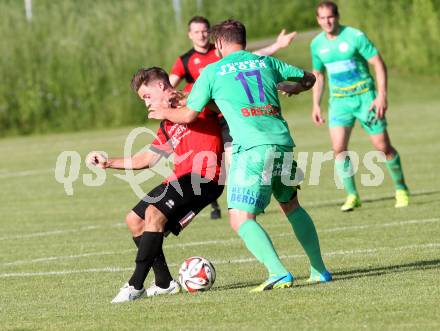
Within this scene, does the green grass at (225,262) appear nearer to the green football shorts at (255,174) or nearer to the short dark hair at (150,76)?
the green football shorts at (255,174)

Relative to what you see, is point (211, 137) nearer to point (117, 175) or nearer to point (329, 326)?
point (329, 326)

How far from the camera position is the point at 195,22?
1434cm

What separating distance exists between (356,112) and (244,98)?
6.10 meters

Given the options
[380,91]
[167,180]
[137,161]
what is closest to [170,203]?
[167,180]

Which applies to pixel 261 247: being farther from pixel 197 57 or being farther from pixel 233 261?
pixel 197 57

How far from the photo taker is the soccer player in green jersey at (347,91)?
14180mm

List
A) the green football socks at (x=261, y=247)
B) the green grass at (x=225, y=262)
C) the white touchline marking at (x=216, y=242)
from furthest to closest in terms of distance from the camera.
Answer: the white touchline marking at (x=216, y=242) → the green football socks at (x=261, y=247) → the green grass at (x=225, y=262)

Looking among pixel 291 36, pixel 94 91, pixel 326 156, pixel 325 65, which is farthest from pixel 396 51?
pixel 291 36

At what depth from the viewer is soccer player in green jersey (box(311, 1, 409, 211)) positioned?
46.5 ft

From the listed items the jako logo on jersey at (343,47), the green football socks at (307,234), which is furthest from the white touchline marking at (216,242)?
the green football socks at (307,234)

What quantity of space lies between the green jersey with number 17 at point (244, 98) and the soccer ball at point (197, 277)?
103 cm

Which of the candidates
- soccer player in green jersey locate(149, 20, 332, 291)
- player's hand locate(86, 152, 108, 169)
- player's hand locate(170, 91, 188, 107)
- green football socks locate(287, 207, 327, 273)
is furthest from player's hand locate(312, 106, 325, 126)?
player's hand locate(86, 152, 108, 169)

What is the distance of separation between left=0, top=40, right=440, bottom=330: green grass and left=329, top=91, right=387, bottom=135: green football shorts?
1016mm

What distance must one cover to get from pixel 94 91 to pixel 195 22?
21710 mm
